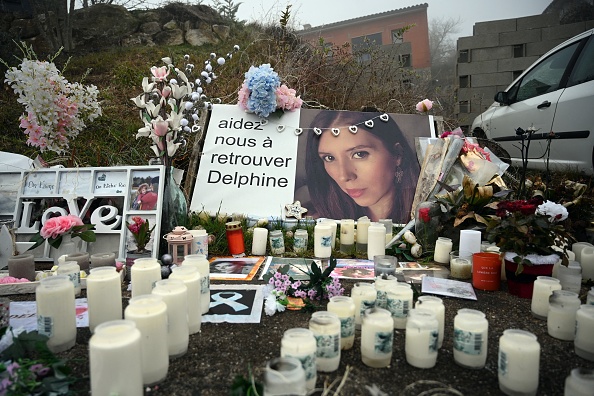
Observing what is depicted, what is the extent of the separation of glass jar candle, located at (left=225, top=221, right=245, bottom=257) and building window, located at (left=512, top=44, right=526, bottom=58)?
7.79 m

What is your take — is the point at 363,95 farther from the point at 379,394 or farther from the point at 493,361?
the point at 379,394

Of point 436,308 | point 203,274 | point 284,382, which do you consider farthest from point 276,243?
point 284,382

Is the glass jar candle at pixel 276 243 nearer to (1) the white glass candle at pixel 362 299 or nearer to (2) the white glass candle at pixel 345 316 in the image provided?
(1) the white glass candle at pixel 362 299

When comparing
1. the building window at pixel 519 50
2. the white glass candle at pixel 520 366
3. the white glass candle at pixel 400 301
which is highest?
the building window at pixel 519 50

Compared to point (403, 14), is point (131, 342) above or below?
below

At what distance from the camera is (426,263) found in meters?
3.06

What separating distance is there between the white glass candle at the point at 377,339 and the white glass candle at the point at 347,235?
1607 mm

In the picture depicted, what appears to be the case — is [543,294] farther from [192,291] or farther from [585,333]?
[192,291]

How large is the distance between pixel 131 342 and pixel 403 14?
20.2 meters

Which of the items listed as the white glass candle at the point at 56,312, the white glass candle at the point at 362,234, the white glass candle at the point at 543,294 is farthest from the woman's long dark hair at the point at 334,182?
the white glass candle at the point at 56,312

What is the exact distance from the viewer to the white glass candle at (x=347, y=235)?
10.6 ft

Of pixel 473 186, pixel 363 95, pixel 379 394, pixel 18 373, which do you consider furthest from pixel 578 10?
pixel 18 373

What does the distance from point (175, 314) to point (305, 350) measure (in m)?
0.58

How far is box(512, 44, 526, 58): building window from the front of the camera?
8.20 meters
